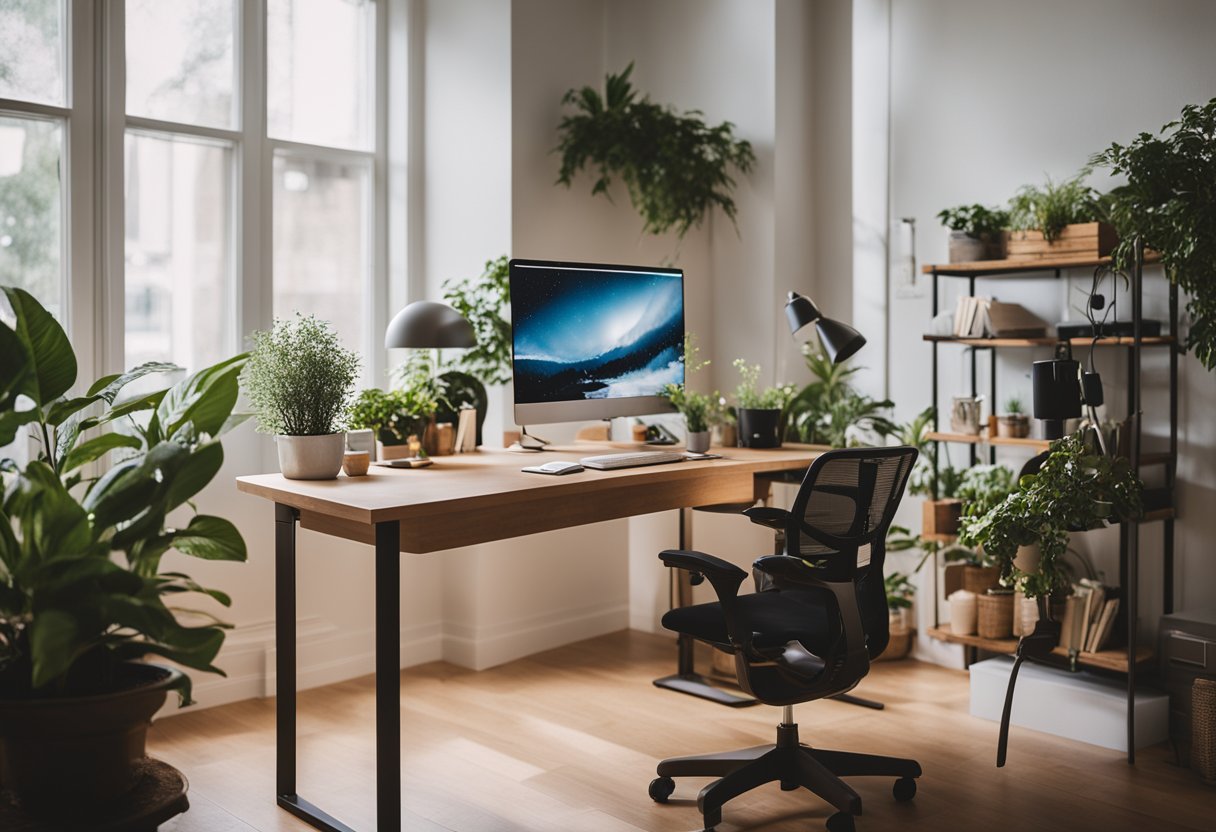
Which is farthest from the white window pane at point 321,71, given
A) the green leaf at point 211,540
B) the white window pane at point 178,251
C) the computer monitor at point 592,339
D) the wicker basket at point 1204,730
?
the wicker basket at point 1204,730

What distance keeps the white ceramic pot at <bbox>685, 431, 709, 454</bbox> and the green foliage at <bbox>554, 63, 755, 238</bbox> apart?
1.09 meters

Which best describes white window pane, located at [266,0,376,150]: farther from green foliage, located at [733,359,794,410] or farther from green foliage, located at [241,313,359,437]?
green foliage, located at [733,359,794,410]

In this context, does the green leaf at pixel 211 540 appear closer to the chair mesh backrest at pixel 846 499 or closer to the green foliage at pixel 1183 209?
the chair mesh backrest at pixel 846 499

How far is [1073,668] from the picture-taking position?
3633 millimetres

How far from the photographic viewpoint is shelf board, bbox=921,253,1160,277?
3676 millimetres

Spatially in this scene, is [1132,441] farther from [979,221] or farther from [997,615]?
[979,221]

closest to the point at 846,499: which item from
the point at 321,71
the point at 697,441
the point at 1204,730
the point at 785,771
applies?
the point at 785,771

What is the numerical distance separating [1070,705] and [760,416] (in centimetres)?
138

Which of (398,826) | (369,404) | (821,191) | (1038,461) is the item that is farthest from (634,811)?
(821,191)

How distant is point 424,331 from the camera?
3496 mm

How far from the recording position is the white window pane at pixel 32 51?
11.7ft

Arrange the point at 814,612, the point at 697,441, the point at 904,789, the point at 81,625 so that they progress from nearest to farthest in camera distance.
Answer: the point at 81,625 → the point at 814,612 → the point at 904,789 → the point at 697,441

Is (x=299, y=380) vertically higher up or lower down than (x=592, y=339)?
lower down

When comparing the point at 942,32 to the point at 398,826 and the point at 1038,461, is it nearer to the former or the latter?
the point at 1038,461
